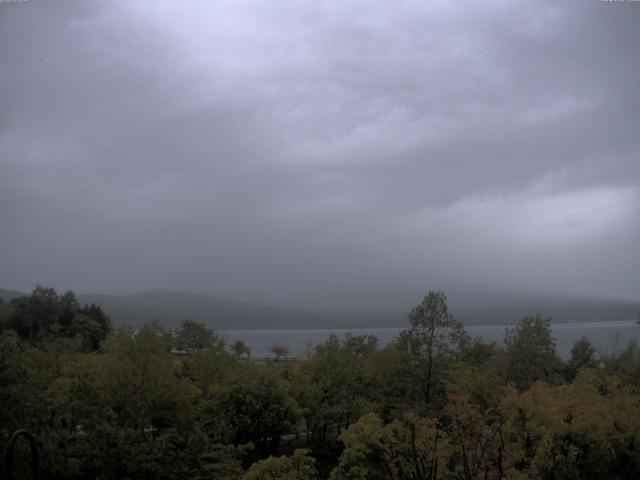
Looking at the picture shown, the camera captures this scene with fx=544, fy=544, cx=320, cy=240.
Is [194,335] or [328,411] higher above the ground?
[194,335]

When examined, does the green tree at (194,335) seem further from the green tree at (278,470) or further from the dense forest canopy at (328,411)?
the green tree at (278,470)

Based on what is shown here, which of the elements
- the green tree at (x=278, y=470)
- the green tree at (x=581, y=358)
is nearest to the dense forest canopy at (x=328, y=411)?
the green tree at (x=278, y=470)

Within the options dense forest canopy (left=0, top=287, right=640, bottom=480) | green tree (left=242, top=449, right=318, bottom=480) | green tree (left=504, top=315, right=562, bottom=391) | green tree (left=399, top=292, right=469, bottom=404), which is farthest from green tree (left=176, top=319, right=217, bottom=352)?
green tree (left=242, top=449, right=318, bottom=480)

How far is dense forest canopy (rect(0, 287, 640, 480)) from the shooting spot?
16.7 meters

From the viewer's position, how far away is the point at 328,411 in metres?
29.4

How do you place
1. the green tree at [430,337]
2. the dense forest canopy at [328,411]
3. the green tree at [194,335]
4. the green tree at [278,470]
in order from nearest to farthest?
the green tree at [278,470] → the dense forest canopy at [328,411] → the green tree at [430,337] → the green tree at [194,335]

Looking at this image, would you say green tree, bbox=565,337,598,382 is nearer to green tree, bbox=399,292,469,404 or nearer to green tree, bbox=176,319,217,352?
green tree, bbox=399,292,469,404

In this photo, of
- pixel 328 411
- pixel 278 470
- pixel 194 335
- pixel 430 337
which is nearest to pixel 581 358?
pixel 430 337

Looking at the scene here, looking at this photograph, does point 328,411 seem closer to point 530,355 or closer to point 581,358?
point 530,355

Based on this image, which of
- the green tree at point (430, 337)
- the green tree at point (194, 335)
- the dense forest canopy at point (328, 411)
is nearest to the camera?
the dense forest canopy at point (328, 411)

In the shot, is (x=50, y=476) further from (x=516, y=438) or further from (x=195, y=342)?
(x=195, y=342)

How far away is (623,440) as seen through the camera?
16.6m

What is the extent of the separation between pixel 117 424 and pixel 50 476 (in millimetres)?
3006

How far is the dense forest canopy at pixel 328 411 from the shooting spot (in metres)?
16.7
